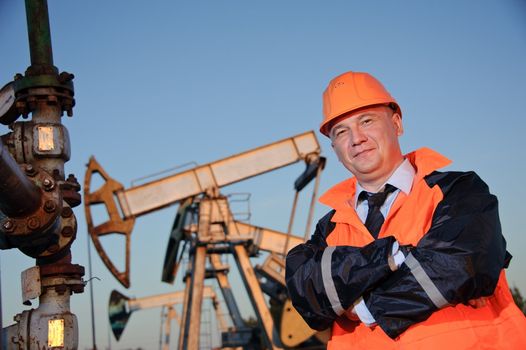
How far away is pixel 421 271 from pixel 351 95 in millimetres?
758

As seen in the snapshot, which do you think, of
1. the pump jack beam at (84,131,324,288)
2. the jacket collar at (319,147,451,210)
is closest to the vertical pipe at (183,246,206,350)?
the pump jack beam at (84,131,324,288)

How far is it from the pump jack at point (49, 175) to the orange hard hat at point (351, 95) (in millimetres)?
1356

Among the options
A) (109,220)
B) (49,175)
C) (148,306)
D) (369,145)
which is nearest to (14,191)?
(49,175)

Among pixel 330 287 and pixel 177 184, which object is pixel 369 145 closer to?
pixel 330 287

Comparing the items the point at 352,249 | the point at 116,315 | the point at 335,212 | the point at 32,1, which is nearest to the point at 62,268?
the point at 32,1

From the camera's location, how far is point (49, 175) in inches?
132

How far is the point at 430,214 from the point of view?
2426mm

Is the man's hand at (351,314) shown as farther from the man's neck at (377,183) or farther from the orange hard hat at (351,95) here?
the orange hard hat at (351,95)

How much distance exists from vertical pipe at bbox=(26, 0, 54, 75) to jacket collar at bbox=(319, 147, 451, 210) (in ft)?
5.74

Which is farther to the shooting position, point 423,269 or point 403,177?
point 403,177

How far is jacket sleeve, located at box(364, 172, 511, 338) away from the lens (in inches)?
85.8

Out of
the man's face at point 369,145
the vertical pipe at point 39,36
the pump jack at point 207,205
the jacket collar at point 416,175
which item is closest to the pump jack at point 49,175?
the vertical pipe at point 39,36

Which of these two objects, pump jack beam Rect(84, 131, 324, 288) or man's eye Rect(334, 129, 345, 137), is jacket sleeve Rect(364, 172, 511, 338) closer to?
man's eye Rect(334, 129, 345, 137)

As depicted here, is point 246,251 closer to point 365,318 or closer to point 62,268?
point 62,268
